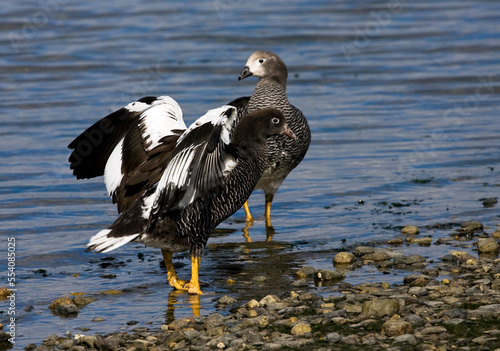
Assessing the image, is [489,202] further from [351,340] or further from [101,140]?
[351,340]

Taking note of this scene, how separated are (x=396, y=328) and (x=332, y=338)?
17.2 inches

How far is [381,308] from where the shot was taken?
6004mm

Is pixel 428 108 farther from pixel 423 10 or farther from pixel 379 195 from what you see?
pixel 423 10

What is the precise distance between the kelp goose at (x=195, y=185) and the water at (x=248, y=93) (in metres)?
0.51

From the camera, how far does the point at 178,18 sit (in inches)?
982

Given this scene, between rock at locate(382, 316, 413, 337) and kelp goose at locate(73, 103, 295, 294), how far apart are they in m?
1.99

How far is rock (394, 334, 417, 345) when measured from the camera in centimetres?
543

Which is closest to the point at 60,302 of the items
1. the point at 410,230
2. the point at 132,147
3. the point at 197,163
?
the point at 197,163

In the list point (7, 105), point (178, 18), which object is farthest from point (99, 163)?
point (178, 18)

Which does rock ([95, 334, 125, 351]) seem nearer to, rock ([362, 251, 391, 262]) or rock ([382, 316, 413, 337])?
rock ([382, 316, 413, 337])

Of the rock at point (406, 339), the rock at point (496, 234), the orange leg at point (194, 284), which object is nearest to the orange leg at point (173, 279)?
the orange leg at point (194, 284)

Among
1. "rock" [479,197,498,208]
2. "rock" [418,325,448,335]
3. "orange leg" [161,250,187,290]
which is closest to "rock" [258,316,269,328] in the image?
"rock" [418,325,448,335]

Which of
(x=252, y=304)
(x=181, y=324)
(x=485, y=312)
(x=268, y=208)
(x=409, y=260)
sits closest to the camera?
(x=485, y=312)

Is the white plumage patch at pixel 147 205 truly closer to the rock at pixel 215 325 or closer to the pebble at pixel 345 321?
the pebble at pixel 345 321
